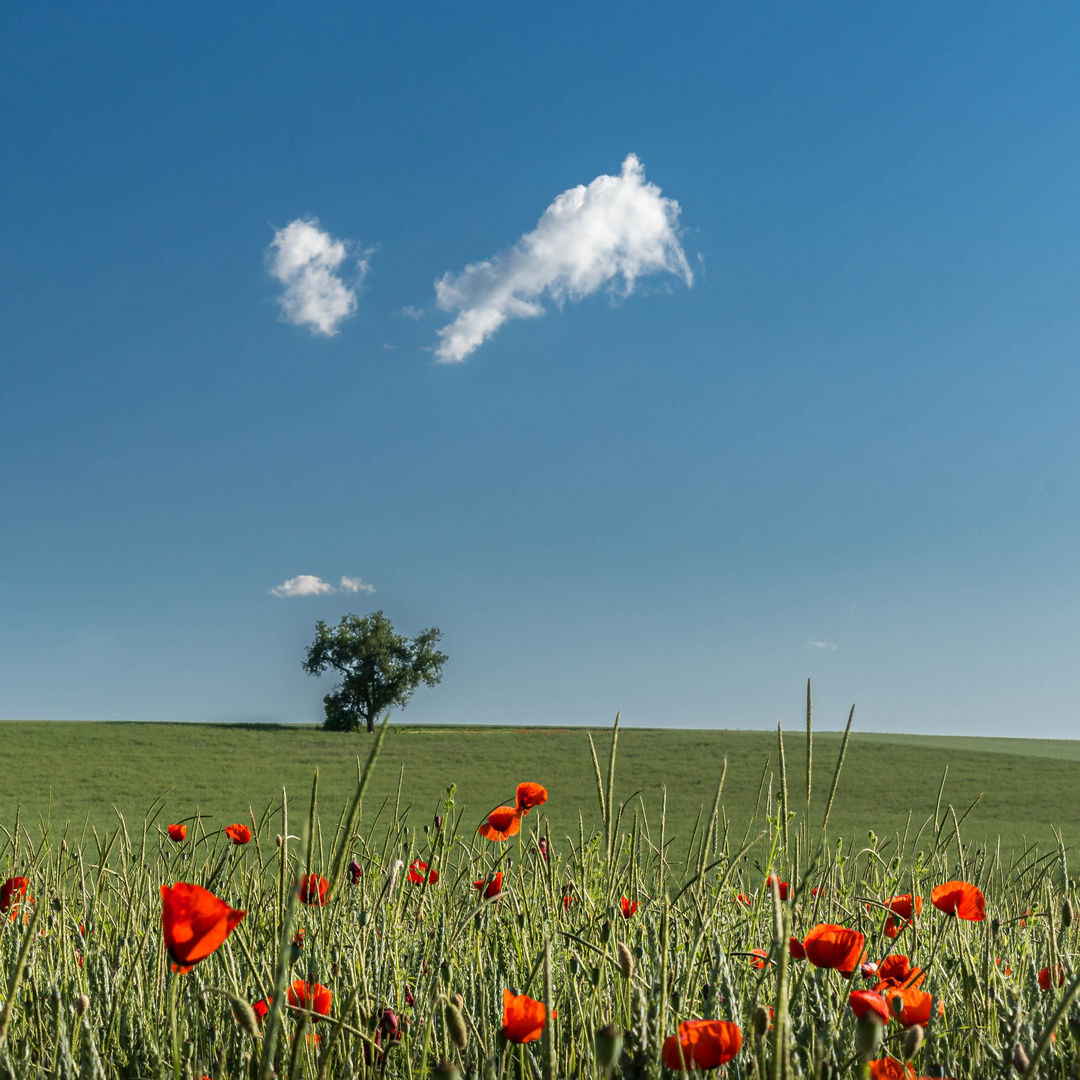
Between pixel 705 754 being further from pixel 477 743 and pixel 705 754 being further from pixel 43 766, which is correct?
pixel 43 766

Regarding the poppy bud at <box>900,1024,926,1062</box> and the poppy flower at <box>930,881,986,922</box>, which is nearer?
the poppy bud at <box>900,1024,926,1062</box>

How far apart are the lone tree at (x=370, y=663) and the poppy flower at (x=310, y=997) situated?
116ft

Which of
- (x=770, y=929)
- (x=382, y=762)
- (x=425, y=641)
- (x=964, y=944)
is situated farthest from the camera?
(x=425, y=641)

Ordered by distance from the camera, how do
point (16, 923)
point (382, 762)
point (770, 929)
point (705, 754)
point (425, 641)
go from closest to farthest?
1. point (770, 929)
2. point (16, 923)
3. point (382, 762)
4. point (705, 754)
5. point (425, 641)

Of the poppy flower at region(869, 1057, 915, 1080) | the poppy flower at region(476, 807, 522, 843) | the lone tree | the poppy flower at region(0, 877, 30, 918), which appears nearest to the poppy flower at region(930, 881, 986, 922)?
the poppy flower at region(869, 1057, 915, 1080)

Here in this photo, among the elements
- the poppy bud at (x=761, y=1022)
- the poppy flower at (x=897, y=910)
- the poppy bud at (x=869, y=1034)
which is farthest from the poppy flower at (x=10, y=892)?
the poppy flower at (x=897, y=910)

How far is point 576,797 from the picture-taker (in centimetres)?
1122

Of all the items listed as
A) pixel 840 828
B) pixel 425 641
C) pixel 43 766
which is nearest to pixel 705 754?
pixel 840 828

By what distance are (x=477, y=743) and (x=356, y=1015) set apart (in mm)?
19417

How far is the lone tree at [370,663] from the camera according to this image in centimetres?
3625

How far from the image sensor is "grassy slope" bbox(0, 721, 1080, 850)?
32.4 feet

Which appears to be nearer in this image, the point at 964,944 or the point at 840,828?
the point at 964,944

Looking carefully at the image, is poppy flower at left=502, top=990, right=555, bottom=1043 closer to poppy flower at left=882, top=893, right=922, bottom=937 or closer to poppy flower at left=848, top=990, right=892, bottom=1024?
poppy flower at left=848, top=990, right=892, bottom=1024

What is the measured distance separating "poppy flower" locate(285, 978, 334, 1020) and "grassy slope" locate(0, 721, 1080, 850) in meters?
6.34
